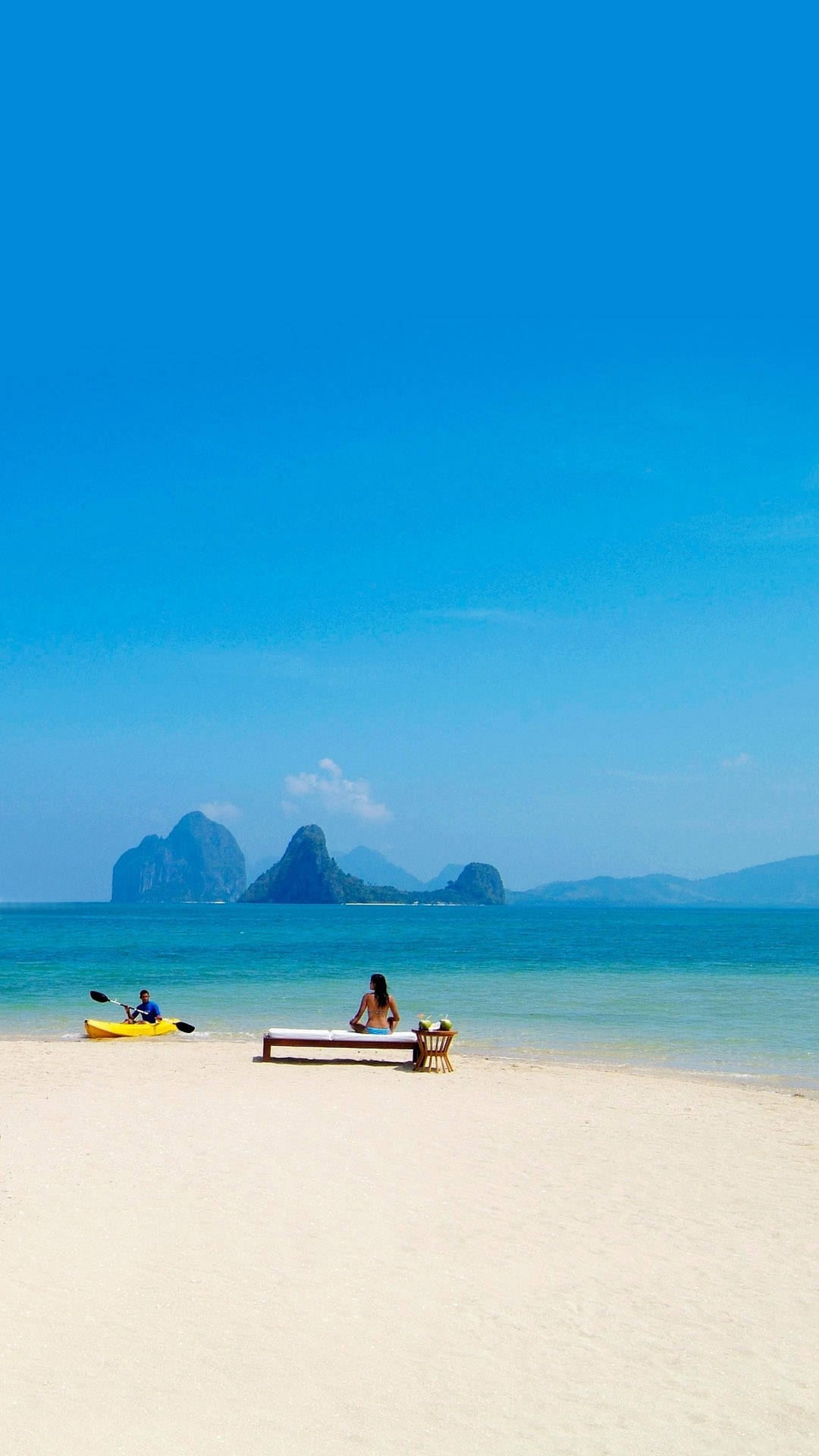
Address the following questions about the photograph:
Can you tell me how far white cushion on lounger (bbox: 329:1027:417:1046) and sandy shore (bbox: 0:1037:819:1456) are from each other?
389 centimetres

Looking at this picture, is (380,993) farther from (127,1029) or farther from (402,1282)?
(402,1282)

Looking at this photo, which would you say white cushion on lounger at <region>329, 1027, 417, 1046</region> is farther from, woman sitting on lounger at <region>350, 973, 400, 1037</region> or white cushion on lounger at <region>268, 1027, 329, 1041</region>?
woman sitting on lounger at <region>350, 973, 400, 1037</region>

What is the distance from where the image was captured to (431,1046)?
18.0 meters

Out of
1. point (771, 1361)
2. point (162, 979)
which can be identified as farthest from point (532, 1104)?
point (162, 979)

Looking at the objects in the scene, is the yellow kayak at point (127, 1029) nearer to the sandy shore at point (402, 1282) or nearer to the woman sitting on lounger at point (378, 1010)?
the woman sitting on lounger at point (378, 1010)

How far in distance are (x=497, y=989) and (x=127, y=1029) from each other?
1730 centimetres

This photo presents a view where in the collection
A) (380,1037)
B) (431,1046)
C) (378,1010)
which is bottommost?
(431,1046)

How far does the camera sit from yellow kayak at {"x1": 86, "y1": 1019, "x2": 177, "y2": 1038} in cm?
2328

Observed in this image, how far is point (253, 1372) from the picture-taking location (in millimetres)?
5934

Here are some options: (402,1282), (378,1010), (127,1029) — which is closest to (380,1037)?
(378,1010)

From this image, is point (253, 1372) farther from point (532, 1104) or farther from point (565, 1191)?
point (532, 1104)

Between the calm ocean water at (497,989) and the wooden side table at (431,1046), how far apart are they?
191 inches

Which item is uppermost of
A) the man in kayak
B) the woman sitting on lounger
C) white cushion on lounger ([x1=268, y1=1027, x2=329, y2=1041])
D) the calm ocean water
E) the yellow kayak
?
the woman sitting on lounger

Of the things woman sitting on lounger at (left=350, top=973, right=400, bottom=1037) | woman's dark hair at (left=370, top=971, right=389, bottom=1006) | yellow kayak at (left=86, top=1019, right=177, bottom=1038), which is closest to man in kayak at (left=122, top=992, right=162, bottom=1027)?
yellow kayak at (left=86, top=1019, right=177, bottom=1038)
